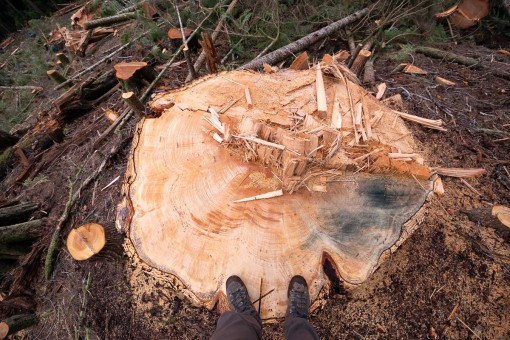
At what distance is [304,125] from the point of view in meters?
1.78

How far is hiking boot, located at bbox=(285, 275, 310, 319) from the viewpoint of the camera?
4.56 feet

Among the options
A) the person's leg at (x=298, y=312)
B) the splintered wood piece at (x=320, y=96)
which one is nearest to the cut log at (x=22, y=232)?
the person's leg at (x=298, y=312)

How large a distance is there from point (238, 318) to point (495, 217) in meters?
1.77

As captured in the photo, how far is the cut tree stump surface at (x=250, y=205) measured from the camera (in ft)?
4.83

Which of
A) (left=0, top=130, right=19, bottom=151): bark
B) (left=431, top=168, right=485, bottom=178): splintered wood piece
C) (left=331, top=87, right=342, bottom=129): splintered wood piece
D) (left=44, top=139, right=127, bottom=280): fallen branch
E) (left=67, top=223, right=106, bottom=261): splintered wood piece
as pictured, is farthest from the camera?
(left=0, top=130, right=19, bottom=151): bark

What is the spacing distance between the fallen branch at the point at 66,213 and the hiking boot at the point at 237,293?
7.21 feet

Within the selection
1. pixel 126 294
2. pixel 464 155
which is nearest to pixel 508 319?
pixel 464 155

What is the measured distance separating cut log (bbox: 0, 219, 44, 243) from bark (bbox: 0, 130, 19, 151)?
6.49 ft

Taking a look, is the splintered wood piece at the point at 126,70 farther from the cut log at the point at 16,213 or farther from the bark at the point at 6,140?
the bark at the point at 6,140

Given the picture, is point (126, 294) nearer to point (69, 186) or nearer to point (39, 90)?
point (69, 186)

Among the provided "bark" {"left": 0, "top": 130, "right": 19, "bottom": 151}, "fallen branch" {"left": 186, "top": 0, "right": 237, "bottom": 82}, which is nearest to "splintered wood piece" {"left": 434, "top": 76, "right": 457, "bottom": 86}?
"fallen branch" {"left": 186, "top": 0, "right": 237, "bottom": 82}

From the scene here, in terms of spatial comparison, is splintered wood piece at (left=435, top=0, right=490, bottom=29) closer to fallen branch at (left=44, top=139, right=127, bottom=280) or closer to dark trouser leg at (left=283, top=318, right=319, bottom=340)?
dark trouser leg at (left=283, top=318, right=319, bottom=340)

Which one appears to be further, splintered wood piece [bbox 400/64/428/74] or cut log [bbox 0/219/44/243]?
splintered wood piece [bbox 400/64/428/74]

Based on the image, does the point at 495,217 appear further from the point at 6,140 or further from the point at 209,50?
the point at 6,140
